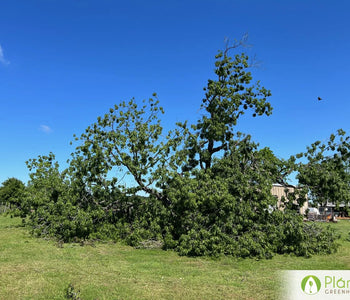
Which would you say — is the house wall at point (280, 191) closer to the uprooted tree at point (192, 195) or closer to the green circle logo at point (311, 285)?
the uprooted tree at point (192, 195)

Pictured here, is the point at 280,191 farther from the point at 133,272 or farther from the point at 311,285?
the point at 311,285

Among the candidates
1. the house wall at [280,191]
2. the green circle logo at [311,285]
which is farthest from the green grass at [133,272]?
the house wall at [280,191]

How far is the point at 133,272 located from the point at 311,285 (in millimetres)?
3347

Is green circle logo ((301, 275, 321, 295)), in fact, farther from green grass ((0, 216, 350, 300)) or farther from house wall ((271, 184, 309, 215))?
house wall ((271, 184, 309, 215))

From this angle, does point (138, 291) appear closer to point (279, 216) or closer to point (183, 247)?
point (183, 247)

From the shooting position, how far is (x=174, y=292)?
16.2 ft

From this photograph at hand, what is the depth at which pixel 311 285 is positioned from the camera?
4594 millimetres

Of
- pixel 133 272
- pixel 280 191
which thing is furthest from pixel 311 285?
pixel 280 191

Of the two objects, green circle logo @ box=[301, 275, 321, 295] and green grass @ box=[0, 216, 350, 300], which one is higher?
green circle logo @ box=[301, 275, 321, 295]

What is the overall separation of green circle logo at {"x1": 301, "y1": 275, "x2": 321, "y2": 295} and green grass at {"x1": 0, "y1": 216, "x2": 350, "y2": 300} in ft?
1.63

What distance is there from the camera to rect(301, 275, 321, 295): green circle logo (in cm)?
454

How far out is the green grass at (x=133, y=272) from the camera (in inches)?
192

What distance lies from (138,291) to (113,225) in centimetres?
587

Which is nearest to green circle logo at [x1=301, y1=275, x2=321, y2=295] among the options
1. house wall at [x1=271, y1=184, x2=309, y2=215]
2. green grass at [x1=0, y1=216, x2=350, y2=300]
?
green grass at [x1=0, y1=216, x2=350, y2=300]
